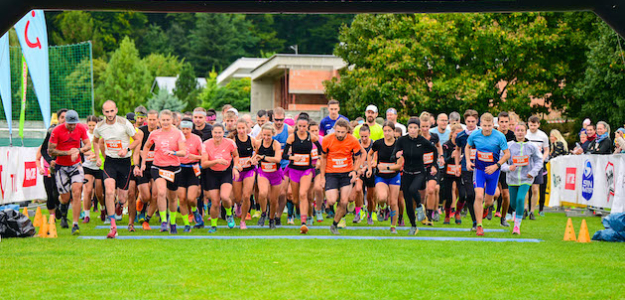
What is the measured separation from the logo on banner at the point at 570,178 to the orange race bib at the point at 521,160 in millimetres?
5558

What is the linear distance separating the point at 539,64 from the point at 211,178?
29.6 metres

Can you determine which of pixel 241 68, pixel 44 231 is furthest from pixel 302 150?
pixel 241 68

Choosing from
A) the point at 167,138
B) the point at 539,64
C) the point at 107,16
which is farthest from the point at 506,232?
the point at 107,16

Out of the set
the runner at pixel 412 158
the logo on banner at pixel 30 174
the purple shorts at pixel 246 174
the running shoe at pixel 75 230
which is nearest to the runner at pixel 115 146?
the running shoe at pixel 75 230

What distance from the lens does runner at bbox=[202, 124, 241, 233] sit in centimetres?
1434

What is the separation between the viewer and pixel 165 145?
1365cm

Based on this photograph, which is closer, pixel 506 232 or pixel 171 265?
pixel 171 265

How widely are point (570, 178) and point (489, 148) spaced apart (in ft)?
23.0

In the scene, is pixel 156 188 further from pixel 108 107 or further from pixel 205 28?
pixel 205 28

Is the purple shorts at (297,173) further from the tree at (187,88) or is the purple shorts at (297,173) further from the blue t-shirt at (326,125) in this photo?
the tree at (187,88)

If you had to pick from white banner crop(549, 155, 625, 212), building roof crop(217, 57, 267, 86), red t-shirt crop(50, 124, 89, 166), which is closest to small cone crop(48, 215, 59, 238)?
red t-shirt crop(50, 124, 89, 166)

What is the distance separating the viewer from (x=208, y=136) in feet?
51.6

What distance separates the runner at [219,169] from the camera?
14.3 meters

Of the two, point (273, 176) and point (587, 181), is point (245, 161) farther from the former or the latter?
point (587, 181)
